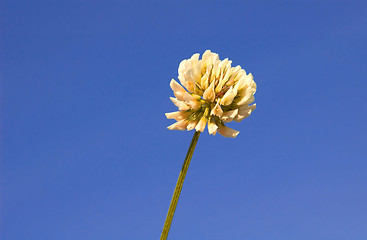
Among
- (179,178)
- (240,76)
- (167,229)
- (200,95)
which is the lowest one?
(167,229)

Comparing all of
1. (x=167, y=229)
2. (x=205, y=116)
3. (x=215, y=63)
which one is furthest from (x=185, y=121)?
(x=167, y=229)

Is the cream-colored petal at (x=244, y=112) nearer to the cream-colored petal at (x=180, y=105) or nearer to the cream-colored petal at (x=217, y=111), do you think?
the cream-colored petal at (x=217, y=111)

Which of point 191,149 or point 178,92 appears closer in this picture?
point 191,149

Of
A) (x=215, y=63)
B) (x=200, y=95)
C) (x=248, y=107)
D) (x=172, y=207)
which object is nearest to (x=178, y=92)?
(x=200, y=95)

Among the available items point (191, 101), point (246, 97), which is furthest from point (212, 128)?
point (246, 97)

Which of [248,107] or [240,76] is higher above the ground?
[240,76]

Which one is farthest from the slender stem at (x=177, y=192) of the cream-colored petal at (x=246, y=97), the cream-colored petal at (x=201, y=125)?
the cream-colored petal at (x=246, y=97)

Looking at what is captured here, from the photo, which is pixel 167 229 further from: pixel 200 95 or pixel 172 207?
pixel 200 95
